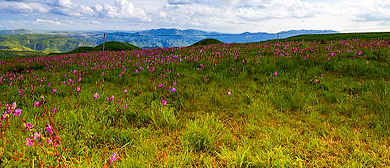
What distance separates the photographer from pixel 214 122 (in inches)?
135

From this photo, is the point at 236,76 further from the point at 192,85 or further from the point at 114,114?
the point at 114,114

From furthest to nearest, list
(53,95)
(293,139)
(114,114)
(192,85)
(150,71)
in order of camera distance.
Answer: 1. (150,71)
2. (192,85)
3. (53,95)
4. (114,114)
5. (293,139)

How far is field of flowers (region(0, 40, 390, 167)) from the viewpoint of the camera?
8.04 ft

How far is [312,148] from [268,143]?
1.98 feet

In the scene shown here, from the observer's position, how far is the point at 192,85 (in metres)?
5.57

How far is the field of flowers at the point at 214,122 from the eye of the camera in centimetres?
245

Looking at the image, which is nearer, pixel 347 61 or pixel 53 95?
pixel 53 95

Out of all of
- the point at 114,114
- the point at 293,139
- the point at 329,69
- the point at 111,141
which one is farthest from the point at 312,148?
the point at 329,69

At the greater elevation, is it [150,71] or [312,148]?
[150,71]

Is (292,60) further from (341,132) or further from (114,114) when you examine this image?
(114,114)

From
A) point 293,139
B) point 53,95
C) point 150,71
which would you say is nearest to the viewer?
point 293,139

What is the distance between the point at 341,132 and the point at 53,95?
639cm

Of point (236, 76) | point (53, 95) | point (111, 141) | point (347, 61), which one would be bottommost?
point (111, 141)

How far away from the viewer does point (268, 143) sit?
2711 millimetres
